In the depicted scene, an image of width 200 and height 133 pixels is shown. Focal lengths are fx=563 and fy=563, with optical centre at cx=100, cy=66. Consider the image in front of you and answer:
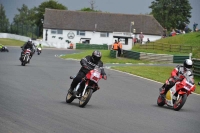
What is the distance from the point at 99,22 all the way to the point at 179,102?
89.2 metres

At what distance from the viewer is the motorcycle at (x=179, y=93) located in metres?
14.6

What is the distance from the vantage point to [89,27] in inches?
4026

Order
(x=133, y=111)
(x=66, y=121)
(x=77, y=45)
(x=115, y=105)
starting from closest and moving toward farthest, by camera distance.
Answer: (x=66, y=121), (x=133, y=111), (x=115, y=105), (x=77, y=45)

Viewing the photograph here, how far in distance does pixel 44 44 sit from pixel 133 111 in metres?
72.2

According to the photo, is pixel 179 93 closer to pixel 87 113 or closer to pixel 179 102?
pixel 179 102

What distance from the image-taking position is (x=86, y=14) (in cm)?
10431

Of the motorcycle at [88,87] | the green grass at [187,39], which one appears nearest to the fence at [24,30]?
the green grass at [187,39]

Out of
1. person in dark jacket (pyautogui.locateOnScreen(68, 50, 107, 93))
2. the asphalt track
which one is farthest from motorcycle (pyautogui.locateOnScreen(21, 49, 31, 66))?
person in dark jacket (pyautogui.locateOnScreen(68, 50, 107, 93))

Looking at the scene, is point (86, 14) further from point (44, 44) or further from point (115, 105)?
point (115, 105)

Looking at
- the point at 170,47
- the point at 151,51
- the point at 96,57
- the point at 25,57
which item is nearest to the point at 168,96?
the point at 96,57

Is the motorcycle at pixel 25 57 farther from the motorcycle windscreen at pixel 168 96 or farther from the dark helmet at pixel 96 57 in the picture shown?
the dark helmet at pixel 96 57

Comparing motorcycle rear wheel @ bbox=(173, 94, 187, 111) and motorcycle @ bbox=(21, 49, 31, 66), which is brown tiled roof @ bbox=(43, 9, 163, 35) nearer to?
motorcycle @ bbox=(21, 49, 31, 66)

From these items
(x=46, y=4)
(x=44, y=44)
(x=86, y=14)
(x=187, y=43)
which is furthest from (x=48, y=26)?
(x=187, y=43)

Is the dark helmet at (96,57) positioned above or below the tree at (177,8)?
below
